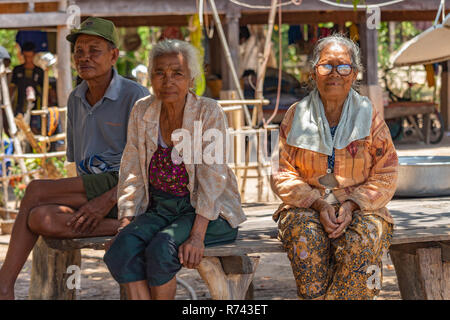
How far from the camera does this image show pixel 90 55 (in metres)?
3.54

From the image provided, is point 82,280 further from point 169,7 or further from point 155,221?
point 169,7

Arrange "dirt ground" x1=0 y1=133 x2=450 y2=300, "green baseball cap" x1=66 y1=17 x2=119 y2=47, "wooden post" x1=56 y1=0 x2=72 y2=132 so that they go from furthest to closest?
"wooden post" x1=56 y1=0 x2=72 y2=132, "dirt ground" x1=0 y1=133 x2=450 y2=300, "green baseball cap" x1=66 y1=17 x2=119 y2=47

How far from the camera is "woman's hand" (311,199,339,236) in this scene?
10.1ft

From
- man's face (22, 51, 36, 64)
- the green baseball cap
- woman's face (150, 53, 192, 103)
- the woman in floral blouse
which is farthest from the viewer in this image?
man's face (22, 51, 36, 64)

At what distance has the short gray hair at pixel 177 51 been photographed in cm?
316

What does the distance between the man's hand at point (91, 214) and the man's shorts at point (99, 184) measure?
5 centimetres

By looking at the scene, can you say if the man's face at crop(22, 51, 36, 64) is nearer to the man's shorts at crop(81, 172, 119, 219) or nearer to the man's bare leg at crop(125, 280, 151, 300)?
the man's shorts at crop(81, 172, 119, 219)

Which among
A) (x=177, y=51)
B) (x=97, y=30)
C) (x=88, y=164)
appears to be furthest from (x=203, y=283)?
(x=177, y=51)

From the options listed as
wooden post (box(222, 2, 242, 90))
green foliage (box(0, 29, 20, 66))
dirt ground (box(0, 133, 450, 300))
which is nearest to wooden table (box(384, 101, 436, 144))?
wooden post (box(222, 2, 242, 90))

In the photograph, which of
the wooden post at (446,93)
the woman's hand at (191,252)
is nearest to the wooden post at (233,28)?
the wooden post at (446,93)

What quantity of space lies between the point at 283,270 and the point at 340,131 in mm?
2282

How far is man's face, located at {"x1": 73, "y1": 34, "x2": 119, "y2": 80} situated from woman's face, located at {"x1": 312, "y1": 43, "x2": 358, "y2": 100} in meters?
1.06

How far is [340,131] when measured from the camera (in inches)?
128

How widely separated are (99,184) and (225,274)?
2.50ft
